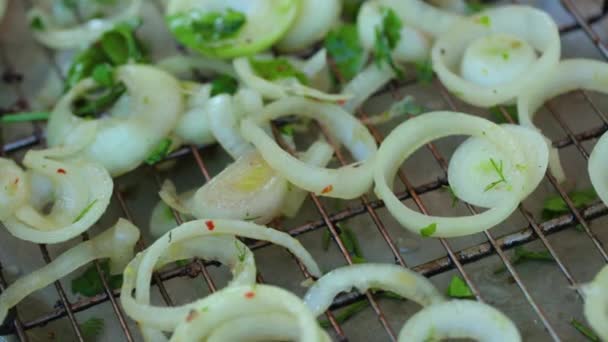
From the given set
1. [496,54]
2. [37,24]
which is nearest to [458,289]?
[496,54]

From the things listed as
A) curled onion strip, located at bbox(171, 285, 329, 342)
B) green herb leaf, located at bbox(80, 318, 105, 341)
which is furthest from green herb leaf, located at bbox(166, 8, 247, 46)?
curled onion strip, located at bbox(171, 285, 329, 342)

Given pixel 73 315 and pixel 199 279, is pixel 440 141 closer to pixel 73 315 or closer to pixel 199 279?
pixel 199 279

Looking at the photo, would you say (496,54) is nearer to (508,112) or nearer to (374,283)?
(508,112)

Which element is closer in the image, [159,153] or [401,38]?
[159,153]

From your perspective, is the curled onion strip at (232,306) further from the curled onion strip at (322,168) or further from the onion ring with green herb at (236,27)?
the onion ring with green herb at (236,27)

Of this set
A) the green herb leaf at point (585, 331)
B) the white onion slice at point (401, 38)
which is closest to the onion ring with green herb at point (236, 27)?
the white onion slice at point (401, 38)

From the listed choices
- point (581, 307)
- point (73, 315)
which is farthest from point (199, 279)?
point (581, 307)
